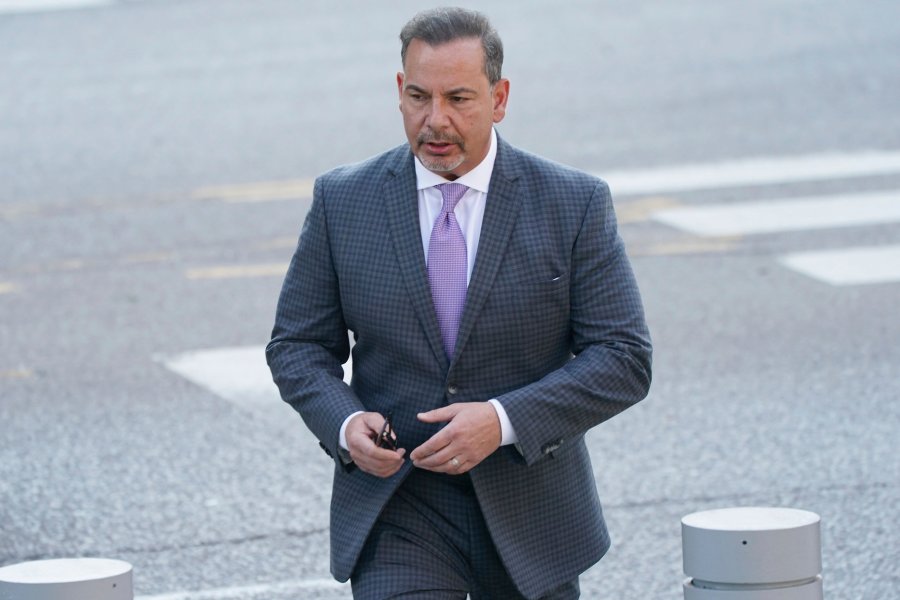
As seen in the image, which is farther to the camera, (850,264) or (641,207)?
(641,207)

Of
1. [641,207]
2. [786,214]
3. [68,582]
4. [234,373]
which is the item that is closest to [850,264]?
[786,214]

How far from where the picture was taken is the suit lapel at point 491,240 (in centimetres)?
409

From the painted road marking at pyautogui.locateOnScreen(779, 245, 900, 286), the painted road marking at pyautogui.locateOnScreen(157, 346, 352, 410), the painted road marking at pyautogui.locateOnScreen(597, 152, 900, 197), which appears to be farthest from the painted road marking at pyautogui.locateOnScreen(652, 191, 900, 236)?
the painted road marking at pyautogui.locateOnScreen(157, 346, 352, 410)

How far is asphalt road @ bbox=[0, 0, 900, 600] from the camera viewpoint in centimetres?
707

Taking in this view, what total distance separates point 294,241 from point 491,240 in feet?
25.5

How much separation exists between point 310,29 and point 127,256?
21.4ft

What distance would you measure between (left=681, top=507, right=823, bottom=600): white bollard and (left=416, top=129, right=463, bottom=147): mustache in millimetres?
1051

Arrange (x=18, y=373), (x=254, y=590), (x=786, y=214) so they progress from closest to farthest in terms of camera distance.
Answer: (x=254, y=590)
(x=18, y=373)
(x=786, y=214)

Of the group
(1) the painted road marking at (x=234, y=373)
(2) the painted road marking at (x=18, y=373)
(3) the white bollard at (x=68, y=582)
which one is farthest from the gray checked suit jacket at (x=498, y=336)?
(2) the painted road marking at (x=18, y=373)

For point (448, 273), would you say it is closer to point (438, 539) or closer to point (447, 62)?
point (447, 62)

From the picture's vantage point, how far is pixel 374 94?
1528cm

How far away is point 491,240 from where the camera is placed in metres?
4.12

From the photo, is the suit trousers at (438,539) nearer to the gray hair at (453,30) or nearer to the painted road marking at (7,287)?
the gray hair at (453,30)

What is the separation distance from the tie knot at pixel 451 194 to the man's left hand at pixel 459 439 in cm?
53
